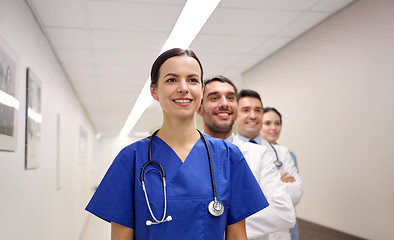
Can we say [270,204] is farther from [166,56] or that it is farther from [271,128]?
[271,128]

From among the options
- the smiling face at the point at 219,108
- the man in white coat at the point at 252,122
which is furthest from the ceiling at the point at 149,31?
the smiling face at the point at 219,108

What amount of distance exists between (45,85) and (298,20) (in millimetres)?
2346

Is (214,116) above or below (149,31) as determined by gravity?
below

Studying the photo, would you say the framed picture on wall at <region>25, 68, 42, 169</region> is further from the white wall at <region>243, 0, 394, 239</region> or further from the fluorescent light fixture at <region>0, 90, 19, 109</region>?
the white wall at <region>243, 0, 394, 239</region>

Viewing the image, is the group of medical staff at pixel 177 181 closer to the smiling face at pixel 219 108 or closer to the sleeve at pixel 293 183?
the smiling face at pixel 219 108

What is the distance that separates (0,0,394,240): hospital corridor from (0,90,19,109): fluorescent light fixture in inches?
0.6

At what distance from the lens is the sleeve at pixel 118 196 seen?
965 mm

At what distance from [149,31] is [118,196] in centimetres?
252

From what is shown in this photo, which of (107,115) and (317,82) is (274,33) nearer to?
(317,82)

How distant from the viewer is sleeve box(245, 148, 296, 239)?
1392 millimetres

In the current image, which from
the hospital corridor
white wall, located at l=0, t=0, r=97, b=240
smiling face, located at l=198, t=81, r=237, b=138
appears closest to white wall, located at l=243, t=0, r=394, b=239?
the hospital corridor

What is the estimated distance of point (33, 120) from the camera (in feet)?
8.32

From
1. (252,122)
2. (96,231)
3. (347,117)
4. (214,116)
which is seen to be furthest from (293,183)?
(96,231)

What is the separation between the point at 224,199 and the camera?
3.26 feet
